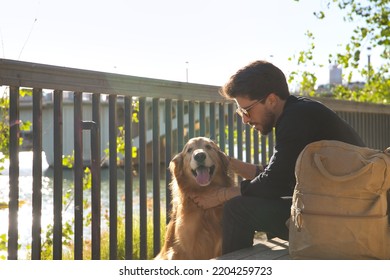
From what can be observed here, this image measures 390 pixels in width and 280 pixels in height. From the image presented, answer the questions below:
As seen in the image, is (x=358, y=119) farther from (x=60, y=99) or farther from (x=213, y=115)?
(x=60, y=99)

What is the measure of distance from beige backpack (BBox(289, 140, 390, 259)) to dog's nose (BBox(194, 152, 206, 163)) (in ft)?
3.90

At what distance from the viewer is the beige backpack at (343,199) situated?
218cm

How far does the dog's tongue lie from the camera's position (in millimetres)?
3396

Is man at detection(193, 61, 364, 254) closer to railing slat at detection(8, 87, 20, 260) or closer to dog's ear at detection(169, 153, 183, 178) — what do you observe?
dog's ear at detection(169, 153, 183, 178)

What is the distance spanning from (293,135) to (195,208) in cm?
107

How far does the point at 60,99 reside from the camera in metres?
2.94

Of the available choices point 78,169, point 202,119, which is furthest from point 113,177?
point 202,119

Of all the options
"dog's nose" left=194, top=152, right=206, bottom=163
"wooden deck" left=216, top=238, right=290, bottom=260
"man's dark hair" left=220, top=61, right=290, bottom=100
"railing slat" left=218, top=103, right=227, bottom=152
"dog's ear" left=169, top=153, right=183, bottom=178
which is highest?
"man's dark hair" left=220, top=61, right=290, bottom=100

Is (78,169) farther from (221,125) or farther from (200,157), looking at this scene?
(221,125)

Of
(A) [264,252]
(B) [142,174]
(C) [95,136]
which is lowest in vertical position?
(A) [264,252]

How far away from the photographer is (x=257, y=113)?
9.27 feet

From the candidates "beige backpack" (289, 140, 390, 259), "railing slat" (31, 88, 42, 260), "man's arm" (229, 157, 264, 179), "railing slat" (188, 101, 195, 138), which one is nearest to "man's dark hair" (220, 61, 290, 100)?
"beige backpack" (289, 140, 390, 259)

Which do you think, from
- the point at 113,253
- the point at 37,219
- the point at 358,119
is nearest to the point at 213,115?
the point at 113,253
